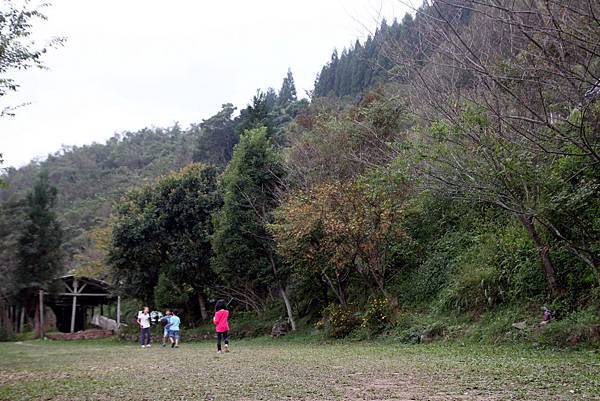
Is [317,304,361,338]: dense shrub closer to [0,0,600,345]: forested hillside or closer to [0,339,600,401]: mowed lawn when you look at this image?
[0,0,600,345]: forested hillside

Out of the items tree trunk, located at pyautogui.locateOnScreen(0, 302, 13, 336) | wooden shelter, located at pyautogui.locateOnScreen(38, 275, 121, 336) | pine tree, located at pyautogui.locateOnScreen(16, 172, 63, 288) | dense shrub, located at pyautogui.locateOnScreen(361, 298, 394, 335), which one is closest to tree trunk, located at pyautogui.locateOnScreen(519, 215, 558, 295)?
dense shrub, located at pyautogui.locateOnScreen(361, 298, 394, 335)

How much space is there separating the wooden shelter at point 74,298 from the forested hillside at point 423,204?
5639 millimetres

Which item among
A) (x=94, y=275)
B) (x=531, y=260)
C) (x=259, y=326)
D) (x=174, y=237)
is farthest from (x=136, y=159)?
(x=531, y=260)

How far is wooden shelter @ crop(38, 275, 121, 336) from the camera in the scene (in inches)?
1420

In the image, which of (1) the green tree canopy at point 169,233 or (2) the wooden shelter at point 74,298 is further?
(2) the wooden shelter at point 74,298

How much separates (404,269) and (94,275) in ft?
78.6

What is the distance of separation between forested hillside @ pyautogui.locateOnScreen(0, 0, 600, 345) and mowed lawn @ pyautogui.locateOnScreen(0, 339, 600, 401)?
105 inches

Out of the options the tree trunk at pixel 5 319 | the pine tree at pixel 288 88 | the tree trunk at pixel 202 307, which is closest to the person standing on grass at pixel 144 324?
the tree trunk at pixel 202 307

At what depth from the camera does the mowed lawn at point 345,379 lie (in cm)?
657

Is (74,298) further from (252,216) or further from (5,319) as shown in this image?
(252,216)

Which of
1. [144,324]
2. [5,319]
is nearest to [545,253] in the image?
[144,324]

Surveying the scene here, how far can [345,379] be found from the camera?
7.98 m

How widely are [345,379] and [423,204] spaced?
12.0 m

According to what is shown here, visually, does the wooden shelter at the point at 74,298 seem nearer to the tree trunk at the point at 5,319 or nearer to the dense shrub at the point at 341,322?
the tree trunk at the point at 5,319
